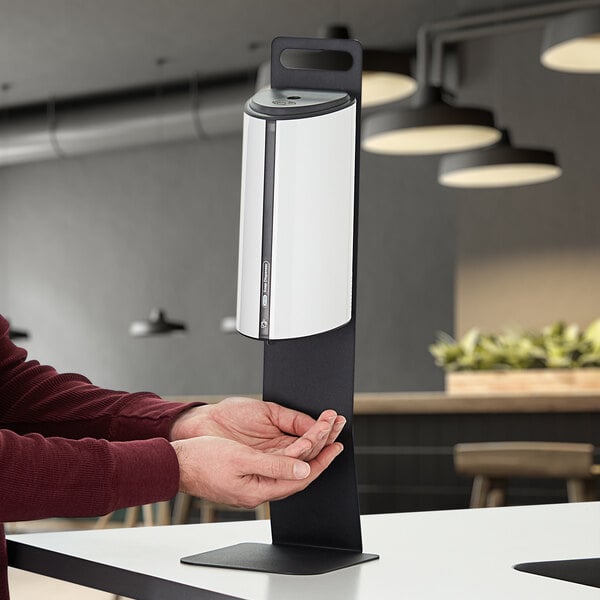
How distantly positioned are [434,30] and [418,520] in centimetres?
601

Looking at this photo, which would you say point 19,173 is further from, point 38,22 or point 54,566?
point 54,566

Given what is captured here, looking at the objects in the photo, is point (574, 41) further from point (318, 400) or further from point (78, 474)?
point (78, 474)

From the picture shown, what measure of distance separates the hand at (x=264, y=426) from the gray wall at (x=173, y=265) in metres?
6.82

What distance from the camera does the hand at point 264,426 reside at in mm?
950

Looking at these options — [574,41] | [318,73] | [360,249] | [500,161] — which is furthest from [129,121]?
[318,73]

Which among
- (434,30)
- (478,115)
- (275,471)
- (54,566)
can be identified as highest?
(434,30)

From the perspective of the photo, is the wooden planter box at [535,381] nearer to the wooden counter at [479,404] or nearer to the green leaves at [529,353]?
the green leaves at [529,353]

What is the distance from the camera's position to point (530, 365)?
192 inches

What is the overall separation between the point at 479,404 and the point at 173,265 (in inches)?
207

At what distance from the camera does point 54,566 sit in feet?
3.29

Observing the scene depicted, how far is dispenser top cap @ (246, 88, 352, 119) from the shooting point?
0.93 m

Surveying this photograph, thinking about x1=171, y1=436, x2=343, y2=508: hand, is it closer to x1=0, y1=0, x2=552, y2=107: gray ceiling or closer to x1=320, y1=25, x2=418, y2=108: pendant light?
x1=320, y1=25, x2=418, y2=108: pendant light

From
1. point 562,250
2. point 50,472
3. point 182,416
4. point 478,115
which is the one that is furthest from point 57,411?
point 562,250

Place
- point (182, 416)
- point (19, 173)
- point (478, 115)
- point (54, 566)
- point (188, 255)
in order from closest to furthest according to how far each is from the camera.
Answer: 1. point (54, 566)
2. point (182, 416)
3. point (478, 115)
4. point (188, 255)
5. point (19, 173)
